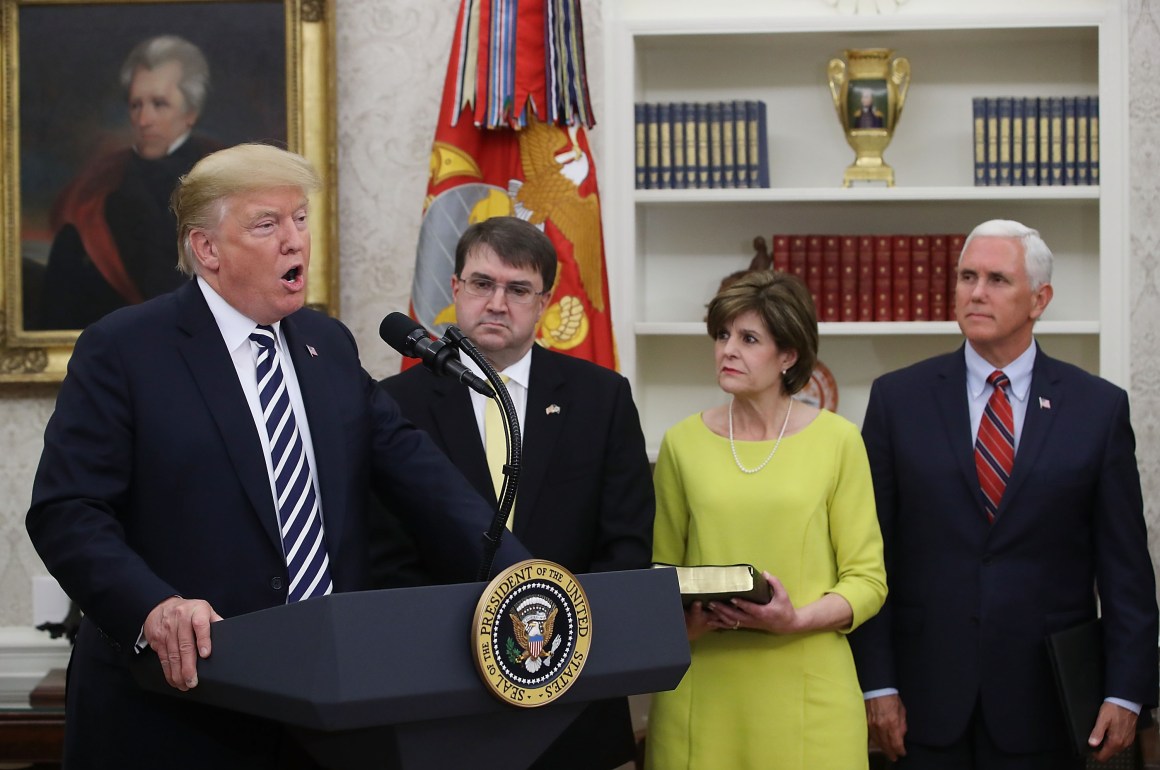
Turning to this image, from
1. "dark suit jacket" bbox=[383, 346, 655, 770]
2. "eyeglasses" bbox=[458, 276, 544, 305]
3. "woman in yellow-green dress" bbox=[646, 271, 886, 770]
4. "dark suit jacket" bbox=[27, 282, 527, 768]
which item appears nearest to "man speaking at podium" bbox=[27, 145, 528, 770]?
"dark suit jacket" bbox=[27, 282, 527, 768]

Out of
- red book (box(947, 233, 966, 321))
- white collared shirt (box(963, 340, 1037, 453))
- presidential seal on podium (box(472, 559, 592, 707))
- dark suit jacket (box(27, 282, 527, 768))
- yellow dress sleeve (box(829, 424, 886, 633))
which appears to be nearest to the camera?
presidential seal on podium (box(472, 559, 592, 707))

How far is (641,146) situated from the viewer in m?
4.13

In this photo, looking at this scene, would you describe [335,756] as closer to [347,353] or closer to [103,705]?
[103,705]

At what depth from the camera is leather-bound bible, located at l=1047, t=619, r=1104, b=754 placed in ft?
8.44

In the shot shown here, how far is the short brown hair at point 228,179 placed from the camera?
182cm

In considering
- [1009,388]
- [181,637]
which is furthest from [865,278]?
[181,637]

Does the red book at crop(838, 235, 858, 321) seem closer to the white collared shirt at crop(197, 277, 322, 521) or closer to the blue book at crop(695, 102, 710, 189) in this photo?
the blue book at crop(695, 102, 710, 189)

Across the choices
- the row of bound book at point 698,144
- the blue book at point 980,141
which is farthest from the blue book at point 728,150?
the blue book at point 980,141

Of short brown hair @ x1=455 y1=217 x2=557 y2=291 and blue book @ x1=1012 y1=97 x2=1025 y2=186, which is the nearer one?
short brown hair @ x1=455 y1=217 x2=557 y2=291

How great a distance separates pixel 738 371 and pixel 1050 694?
897mm

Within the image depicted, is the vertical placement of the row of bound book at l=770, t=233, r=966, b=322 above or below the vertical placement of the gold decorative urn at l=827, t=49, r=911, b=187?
below

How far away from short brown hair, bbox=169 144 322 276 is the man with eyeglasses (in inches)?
25.5

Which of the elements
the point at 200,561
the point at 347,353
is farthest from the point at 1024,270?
the point at 200,561

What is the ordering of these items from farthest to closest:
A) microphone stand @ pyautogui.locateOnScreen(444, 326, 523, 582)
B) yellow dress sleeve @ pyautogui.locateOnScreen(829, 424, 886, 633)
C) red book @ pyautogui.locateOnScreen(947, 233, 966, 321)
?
red book @ pyautogui.locateOnScreen(947, 233, 966, 321), yellow dress sleeve @ pyautogui.locateOnScreen(829, 424, 886, 633), microphone stand @ pyautogui.locateOnScreen(444, 326, 523, 582)
